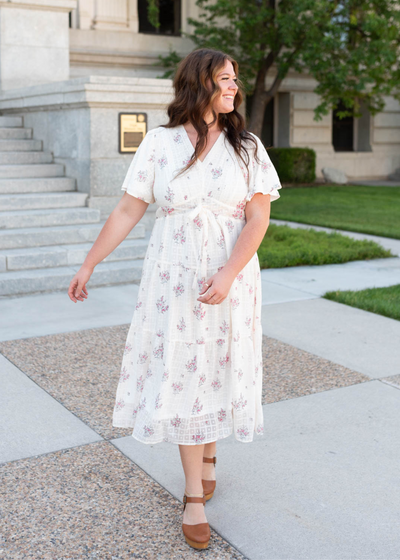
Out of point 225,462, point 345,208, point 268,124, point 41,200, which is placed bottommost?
point 225,462

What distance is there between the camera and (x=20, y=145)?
9.58 meters

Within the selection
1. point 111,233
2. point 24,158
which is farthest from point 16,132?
point 111,233

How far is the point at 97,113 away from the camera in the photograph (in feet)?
27.6

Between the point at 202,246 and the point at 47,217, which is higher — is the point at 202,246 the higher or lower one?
the higher one

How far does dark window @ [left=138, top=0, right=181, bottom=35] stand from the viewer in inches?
837

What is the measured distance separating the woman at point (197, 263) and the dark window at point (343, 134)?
24425 millimetres

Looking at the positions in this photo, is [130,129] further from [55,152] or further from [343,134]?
[343,134]

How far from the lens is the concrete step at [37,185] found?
859 centimetres

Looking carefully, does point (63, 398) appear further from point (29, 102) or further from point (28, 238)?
point (29, 102)

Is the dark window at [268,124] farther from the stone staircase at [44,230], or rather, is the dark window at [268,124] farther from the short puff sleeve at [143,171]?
the short puff sleeve at [143,171]

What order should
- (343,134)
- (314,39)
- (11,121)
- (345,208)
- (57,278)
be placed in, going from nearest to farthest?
(57,278), (11,121), (345,208), (314,39), (343,134)

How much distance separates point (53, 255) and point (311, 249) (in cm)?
339

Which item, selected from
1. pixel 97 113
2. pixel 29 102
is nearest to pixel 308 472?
pixel 97 113

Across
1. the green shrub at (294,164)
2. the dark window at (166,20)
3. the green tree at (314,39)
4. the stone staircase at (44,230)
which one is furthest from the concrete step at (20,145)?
the dark window at (166,20)
